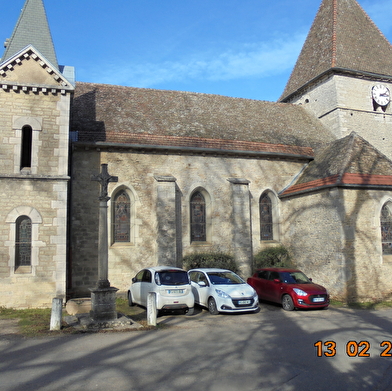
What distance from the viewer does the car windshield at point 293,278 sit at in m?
13.9

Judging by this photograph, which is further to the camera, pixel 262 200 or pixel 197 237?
pixel 262 200

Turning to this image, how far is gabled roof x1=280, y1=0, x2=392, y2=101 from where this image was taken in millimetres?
24688

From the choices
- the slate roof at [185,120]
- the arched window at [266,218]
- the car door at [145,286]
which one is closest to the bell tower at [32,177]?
the slate roof at [185,120]

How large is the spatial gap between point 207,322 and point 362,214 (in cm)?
854

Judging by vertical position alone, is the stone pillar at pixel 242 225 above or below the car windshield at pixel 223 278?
above

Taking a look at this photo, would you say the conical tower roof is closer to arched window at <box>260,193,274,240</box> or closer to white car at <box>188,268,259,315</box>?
white car at <box>188,268,259,315</box>

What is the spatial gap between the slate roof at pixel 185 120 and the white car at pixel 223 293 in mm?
6926

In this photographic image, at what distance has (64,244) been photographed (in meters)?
13.7

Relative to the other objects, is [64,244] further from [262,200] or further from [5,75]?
[262,200]

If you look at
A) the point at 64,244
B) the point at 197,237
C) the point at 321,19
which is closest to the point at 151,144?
the point at 197,237

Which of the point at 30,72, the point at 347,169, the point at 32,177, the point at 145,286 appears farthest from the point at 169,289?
the point at 30,72

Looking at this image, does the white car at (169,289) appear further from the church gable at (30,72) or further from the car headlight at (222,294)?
the church gable at (30,72)

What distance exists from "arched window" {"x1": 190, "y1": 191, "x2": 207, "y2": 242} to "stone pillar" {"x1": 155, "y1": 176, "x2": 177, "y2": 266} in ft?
4.81

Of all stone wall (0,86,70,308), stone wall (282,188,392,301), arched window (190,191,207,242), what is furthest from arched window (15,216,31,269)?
stone wall (282,188,392,301)
